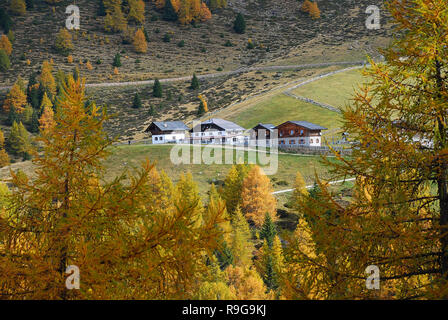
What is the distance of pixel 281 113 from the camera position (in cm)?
10375

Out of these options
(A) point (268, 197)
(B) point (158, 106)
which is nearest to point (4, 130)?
(B) point (158, 106)

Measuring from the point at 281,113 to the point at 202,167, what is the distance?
43505mm

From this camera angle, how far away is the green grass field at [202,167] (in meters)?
63.8

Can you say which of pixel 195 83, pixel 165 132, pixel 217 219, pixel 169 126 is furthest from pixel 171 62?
pixel 217 219

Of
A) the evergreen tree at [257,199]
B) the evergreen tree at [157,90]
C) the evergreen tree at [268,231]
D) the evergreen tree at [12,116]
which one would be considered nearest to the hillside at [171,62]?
the evergreen tree at [157,90]

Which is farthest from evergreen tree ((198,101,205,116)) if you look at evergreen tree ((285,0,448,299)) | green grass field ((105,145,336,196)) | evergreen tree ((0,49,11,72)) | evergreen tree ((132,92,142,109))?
evergreen tree ((285,0,448,299))

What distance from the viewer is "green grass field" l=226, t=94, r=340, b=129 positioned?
319 ft

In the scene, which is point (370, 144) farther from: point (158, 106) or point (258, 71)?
point (258, 71)

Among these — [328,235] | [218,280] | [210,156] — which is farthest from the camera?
[210,156]

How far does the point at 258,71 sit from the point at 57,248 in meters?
157

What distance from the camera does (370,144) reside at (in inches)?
301

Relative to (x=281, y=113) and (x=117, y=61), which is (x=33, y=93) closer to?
(x=117, y=61)

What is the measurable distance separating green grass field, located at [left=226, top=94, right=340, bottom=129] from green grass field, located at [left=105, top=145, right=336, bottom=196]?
23.6 meters

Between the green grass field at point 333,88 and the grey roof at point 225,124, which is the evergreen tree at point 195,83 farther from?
the grey roof at point 225,124
